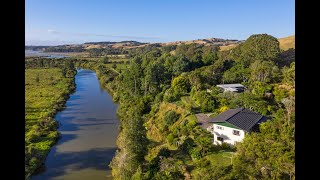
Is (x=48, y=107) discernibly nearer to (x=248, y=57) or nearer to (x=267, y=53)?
(x=248, y=57)

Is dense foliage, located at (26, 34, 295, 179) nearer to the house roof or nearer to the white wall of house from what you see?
the white wall of house

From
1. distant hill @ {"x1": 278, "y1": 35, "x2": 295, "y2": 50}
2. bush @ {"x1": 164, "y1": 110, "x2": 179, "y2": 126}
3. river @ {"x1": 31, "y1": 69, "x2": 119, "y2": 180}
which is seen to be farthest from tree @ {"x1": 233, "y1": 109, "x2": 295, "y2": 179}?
distant hill @ {"x1": 278, "y1": 35, "x2": 295, "y2": 50}

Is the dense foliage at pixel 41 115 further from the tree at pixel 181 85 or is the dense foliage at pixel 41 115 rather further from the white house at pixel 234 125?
the tree at pixel 181 85

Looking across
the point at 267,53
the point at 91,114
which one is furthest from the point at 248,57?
the point at 91,114

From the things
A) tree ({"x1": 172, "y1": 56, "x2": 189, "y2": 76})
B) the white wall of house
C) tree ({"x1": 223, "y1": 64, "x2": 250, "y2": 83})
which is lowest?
the white wall of house

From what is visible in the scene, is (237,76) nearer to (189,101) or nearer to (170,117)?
(189,101)
